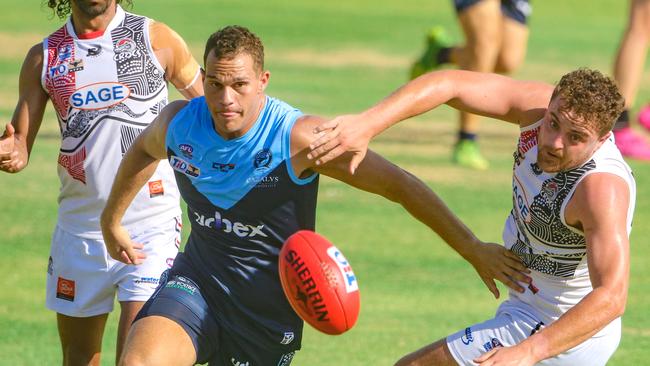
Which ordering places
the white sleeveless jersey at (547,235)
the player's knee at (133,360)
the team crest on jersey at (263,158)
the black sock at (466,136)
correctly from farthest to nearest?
the black sock at (466,136)
the team crest on jersey at (263,158)
the white sleeveless jersey at (547,235)
the player's knee at (133,360)

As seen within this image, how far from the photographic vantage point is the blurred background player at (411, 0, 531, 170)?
14172 mm

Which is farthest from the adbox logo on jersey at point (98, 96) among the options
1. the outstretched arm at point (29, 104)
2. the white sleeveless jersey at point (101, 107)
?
the outstretched arm at point (29, 104)

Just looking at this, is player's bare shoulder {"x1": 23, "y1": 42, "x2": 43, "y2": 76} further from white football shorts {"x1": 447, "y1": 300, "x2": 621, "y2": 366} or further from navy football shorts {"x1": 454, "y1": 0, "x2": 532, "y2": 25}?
navy football shorts {"x1": 454, "y1": 0, "x2": 532, "y2": 25}

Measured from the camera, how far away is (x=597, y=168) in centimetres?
608

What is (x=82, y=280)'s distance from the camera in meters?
7.29

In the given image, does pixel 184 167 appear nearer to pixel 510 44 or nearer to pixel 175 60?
pixel 175 60

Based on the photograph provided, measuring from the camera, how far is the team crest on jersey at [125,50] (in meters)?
7.29

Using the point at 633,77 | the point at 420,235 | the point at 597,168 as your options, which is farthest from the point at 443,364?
the point at 633,77

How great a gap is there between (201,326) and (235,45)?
136 centimetres

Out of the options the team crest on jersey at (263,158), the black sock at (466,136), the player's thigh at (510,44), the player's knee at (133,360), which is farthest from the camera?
the player's thigh at (510,44)

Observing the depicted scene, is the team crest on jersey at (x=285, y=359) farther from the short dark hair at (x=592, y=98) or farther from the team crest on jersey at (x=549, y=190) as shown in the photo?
the short dark hair at (x=592, y=98)

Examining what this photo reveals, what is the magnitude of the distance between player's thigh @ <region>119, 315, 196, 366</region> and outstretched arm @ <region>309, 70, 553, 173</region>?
3.52 ft

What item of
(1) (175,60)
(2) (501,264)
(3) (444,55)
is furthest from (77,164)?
(3) (444,55)

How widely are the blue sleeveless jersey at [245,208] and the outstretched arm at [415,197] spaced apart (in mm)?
103
